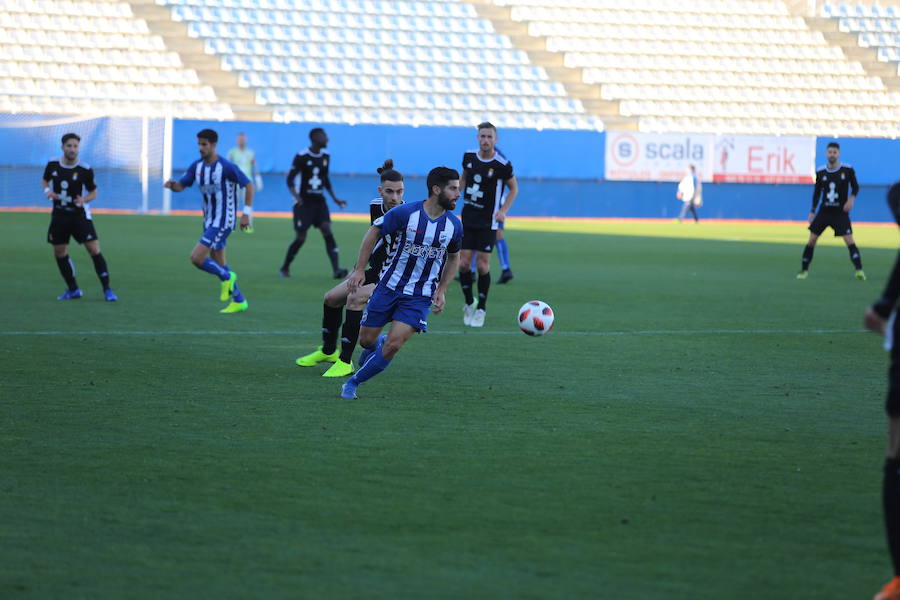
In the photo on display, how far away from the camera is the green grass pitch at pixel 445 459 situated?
4676 millimetres

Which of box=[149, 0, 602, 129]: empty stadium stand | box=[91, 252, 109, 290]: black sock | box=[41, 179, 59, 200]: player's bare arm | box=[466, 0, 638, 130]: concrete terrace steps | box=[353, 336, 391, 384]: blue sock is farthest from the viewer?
box=[466, 0, 638, 130]: concrete terrace steps

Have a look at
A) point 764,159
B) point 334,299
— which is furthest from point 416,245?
point 764,159

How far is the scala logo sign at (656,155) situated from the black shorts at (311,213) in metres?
23.8

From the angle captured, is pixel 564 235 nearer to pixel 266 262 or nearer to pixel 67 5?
pixel 266 262

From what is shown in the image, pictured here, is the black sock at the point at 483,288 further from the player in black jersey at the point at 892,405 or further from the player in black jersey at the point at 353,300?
the player in black jersey at the point at 892,405

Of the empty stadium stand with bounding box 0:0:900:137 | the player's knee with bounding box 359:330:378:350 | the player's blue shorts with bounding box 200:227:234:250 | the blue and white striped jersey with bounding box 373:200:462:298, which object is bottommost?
the player's blue shorts with bounding box 200:227:234:250

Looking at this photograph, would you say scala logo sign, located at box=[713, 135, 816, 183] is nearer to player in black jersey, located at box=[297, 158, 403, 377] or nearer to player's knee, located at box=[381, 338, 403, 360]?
player in black jersey, located at box=[297, 158, 403, 377]

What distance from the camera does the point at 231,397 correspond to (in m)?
8.36

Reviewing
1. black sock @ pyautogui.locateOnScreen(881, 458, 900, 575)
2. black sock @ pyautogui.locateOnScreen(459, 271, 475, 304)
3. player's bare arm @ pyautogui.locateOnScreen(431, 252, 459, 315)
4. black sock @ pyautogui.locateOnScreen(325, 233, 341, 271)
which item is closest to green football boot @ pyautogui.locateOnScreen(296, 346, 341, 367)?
player's bare arm @ pyautogui.locateOnScreen(431, 252, 459, 315)

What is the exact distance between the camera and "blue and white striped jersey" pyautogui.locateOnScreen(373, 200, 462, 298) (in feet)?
26.5

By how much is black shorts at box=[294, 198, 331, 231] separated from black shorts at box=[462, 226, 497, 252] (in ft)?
17.5

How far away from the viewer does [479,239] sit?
13594mm

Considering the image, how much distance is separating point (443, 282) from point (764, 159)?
3604 cm

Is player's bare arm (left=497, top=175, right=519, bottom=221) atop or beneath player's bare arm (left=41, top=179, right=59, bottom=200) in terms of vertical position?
atop
